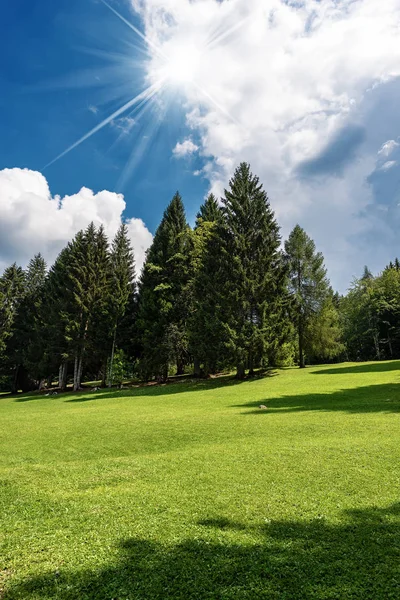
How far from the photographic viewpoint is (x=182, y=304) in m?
34.6

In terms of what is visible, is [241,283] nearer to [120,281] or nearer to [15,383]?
[120,281]

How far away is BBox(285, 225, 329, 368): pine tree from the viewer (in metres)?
37.2

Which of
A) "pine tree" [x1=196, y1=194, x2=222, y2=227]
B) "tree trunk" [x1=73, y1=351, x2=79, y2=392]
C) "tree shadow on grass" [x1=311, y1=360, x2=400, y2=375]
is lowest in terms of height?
"tree shadow on grass" [x1=311, y1=360, x2=400, y2=375]

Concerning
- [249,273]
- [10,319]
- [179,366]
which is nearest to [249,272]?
[249,273]

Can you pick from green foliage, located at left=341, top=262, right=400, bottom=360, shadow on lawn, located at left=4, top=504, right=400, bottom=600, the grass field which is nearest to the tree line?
green foliage, located at left=341, top=262, right=400, bottom=360

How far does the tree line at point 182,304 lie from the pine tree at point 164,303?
0.37ft

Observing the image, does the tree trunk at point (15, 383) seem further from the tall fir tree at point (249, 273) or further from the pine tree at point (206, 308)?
the tall fir tree at point (249, 273)

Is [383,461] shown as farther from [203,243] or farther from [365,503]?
[203,243]

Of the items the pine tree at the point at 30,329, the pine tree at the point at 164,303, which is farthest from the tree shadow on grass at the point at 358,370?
the pine tree at the point at 30,329

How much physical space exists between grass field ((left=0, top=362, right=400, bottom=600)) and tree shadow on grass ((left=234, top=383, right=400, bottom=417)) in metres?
3.24

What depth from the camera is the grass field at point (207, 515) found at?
124 inches

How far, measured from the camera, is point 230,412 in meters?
14.0

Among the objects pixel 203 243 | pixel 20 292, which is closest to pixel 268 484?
pixel 203 243

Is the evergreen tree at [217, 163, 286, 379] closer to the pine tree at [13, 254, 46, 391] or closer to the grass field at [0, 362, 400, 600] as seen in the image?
the grass field at [0, 362, 400, 600]
